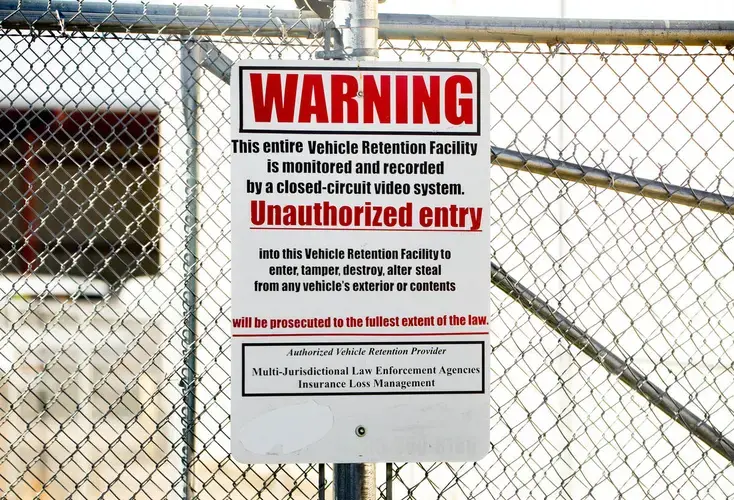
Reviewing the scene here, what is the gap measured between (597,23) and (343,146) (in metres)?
0.98

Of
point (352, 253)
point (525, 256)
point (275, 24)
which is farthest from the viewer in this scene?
point (525, 256)

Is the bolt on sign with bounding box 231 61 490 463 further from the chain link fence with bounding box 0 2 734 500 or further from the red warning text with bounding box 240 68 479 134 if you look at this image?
the chain link fence with bounding box 0 2 734 500

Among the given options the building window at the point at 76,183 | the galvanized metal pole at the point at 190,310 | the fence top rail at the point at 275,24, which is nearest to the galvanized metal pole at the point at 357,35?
the fence top rail at the point at 275,24

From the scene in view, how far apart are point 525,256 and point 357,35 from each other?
1.93 meters

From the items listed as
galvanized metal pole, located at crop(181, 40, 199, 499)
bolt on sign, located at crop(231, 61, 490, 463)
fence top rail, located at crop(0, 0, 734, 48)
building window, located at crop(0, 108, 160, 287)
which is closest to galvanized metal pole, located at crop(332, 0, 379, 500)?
bolt on sign, located at crop(231, 61, 490, 463)

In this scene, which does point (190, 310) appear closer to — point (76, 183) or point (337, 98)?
point (76, 183)

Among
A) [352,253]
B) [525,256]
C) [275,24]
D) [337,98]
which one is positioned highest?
[275,24]

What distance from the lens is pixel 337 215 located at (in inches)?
75.7

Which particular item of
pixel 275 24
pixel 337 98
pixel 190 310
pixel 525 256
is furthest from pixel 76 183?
pixel 525 256

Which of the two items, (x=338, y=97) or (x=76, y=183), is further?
(x=76, y=183)

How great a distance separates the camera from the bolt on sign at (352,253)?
191 cm

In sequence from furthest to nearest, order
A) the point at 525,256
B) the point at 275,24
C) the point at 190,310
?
the point at 525,256, the point at 190,310, the point at 275,24

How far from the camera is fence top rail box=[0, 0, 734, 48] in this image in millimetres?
2262

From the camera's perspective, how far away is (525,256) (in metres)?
3.61
